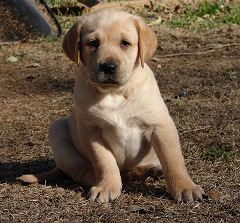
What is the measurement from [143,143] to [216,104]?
1.86 m

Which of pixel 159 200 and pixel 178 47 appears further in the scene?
pixel 178 47

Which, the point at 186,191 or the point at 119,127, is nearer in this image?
the point at 186,191

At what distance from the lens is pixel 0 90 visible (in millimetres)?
6605

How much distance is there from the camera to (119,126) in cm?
364

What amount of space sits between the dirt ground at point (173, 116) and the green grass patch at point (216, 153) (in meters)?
0.01

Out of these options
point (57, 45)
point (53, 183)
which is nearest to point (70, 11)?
point (57, 45)

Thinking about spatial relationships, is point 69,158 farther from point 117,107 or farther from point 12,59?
point 12,59

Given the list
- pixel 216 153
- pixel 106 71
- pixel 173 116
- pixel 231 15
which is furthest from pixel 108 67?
pixel 231 15

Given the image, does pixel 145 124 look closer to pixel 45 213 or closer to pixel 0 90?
pixel 45 213

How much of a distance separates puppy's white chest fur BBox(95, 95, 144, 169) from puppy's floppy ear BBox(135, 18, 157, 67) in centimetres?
27

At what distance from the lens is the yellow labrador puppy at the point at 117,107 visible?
3594mm

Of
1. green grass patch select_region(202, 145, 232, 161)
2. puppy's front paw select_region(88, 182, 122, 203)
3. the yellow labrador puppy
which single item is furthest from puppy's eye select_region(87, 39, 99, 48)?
green grass patch select_region(202, 145, 232, 161)

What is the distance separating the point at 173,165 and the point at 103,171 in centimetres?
38

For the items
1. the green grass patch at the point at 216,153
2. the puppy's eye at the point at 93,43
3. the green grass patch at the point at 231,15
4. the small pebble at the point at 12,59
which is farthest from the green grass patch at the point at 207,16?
the puppy's eye at the point at 93,43
